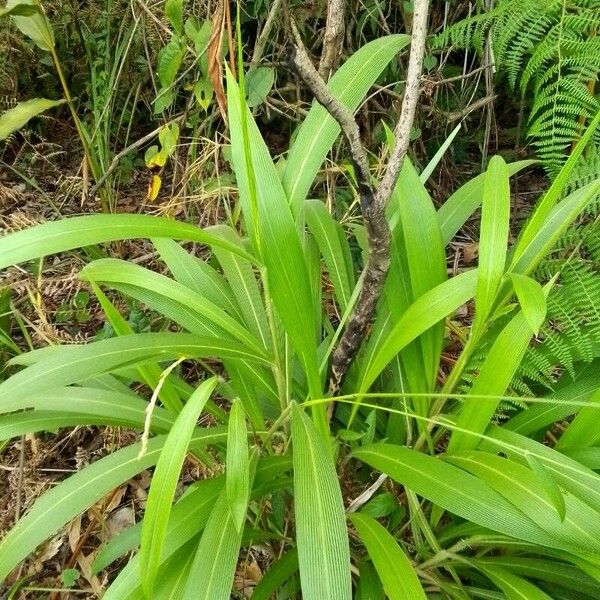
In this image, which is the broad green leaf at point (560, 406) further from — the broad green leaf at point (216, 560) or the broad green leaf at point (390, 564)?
the broad green leaf at point (216, 560)

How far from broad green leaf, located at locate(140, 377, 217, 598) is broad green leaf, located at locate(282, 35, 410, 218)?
386 millimetres

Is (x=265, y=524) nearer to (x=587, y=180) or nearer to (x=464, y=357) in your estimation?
(x=464, y=357)

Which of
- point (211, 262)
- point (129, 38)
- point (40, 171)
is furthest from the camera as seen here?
point (40, 171)

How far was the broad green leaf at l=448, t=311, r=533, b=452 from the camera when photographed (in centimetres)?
75

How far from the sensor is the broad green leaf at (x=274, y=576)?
840 millimetres

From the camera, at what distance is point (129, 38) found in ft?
5.54

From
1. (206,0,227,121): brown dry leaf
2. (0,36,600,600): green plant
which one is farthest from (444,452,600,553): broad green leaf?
(206,0,227,121): brown dry leaf

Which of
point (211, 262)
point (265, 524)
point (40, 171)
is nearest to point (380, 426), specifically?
point (265, 524)

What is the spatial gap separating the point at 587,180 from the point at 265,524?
794 mm

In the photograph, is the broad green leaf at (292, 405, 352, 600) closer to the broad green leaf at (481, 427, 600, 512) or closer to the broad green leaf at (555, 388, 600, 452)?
the broad green leaf at (481, 427, 600, 512)

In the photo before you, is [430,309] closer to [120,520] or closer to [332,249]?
[332,249]

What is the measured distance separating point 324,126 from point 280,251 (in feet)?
0.76

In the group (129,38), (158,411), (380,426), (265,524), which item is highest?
(129,38)

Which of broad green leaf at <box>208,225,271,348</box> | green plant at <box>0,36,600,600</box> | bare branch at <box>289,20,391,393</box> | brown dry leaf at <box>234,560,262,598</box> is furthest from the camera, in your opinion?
brown dry leaf at <box>234,560,262,598</box>
